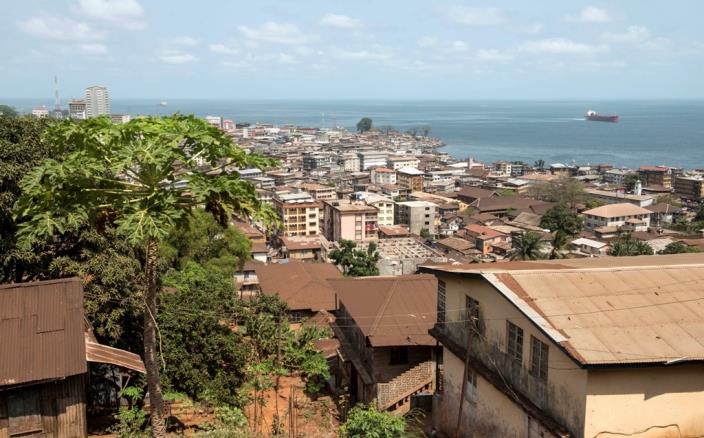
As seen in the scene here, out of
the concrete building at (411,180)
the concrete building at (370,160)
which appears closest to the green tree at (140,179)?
the concrete building at (411,180)

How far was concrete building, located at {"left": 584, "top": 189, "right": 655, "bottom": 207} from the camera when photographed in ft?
237

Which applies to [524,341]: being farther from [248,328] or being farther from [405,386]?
[248,328]

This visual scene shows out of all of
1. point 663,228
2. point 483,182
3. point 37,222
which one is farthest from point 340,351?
point 483,182

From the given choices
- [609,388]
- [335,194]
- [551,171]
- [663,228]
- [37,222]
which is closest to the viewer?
[37,222]

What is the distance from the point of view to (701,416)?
794 cm

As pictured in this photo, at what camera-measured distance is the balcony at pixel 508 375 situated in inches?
319

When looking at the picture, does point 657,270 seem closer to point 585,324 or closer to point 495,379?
point 585,324

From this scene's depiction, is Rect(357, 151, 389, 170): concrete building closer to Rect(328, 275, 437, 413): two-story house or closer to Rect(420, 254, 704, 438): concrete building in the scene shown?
Rect(328, 275, 437, 413): two-story house

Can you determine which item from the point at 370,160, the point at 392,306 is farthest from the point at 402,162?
the point at 392,306

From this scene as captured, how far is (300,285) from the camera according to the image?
2581cm

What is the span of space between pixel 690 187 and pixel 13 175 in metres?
87.1

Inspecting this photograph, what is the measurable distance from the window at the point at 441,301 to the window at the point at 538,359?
288 centimetres

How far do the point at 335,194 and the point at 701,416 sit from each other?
7172 centimetres

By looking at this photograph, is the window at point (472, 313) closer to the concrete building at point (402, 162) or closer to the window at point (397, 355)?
the window at point (397, 355)
